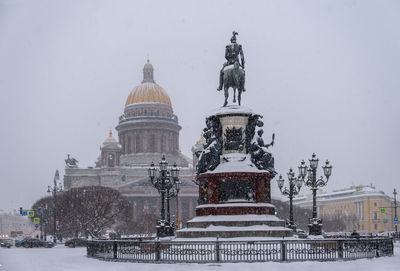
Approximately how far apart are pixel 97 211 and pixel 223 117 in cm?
4942

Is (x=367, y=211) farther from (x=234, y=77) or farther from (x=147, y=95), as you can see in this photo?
(x=234, y=77)

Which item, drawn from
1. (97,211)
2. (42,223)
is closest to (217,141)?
(97,211)

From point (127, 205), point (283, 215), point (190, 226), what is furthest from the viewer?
point (283, 215)

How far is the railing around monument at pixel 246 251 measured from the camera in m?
22.0

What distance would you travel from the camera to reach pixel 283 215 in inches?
3871

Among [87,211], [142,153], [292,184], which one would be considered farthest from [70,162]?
[292,184]

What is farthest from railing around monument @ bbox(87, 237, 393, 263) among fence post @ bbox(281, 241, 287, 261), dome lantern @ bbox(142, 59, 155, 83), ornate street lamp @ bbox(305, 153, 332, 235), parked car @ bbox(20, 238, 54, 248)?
dome lantern @ bbox(142, 59, 155, 83)

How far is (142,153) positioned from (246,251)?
113 m

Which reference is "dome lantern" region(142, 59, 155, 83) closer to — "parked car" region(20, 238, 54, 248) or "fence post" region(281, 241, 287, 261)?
"parked car" region(20, 238, 54, 248)

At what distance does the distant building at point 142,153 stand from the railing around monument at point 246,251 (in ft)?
313

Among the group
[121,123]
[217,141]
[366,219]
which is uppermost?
[121,123]

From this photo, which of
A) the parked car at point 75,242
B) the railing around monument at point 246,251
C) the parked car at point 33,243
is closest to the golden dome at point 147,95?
the parked car at point 33,243

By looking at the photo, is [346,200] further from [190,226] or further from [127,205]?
[190,226]

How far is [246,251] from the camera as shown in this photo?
22312 millimetres
